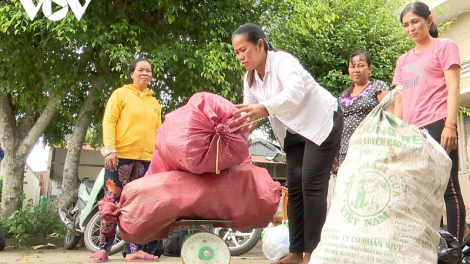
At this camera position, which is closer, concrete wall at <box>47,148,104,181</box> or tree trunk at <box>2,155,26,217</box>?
tree trunk at <box>2,155,26,217</box>

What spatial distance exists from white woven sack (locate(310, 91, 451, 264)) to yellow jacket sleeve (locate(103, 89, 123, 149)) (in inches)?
84.8

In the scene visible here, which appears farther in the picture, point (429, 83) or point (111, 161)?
point (111, 161)

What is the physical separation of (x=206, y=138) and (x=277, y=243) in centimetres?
146

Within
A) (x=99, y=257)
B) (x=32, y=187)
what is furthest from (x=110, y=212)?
(x=32, y=187)

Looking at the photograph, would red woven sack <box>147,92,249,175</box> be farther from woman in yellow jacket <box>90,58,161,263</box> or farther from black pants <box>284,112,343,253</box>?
woman in yellow jacket <box>90,58,161,263</box>

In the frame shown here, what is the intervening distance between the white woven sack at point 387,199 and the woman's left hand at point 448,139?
52cm

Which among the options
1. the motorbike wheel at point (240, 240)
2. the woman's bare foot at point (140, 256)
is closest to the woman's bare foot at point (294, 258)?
the woman's bare foot at point (140, 256)

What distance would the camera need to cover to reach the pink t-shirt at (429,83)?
9.70ft

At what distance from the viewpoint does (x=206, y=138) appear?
2656 millimetres

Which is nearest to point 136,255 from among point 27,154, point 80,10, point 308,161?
point 308,161

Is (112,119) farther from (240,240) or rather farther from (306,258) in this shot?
(240,240)

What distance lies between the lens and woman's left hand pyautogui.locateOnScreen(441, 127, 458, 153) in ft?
9.09

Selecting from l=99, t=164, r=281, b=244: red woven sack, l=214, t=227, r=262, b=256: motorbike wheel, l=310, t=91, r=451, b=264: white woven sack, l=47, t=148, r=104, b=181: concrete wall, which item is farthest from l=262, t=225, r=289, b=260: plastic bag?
l=47, t=148, r=104, b=181: concrete wall

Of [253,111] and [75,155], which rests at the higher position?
[75,155]
